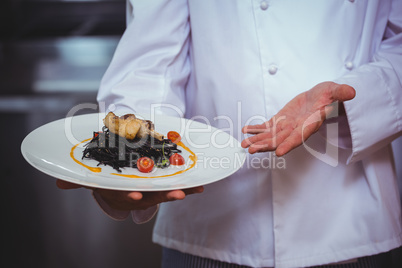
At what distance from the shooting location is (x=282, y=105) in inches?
46.2

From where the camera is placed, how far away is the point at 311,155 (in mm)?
1183

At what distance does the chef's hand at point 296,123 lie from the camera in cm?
94

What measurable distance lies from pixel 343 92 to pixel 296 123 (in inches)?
5.3

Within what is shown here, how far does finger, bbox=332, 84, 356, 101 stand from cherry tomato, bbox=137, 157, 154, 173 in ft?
1.56

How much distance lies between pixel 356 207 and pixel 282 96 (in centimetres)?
39

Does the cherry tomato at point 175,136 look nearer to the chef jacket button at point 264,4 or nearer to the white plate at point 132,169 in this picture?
the white plate at point 132,169

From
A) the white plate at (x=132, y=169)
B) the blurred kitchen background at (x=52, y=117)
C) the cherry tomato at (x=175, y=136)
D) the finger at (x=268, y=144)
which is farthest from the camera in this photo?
the blurred kitchen background at (x=52, y=117)

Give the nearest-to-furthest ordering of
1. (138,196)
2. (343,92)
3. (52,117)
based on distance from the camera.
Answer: (138,196)
(343,92)
(52,117)

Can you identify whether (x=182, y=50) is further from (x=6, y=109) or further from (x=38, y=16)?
(x=38, y=16)

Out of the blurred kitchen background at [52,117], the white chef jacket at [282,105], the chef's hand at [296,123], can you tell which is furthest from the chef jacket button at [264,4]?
the blurred kitchen background at [52,117]

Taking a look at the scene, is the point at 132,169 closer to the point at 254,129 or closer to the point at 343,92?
the point at 254,129

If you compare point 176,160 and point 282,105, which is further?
point 282,105

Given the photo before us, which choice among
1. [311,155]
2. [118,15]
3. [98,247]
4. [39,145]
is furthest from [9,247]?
[118,15]

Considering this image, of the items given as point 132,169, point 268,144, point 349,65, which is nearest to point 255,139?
point 268,144
